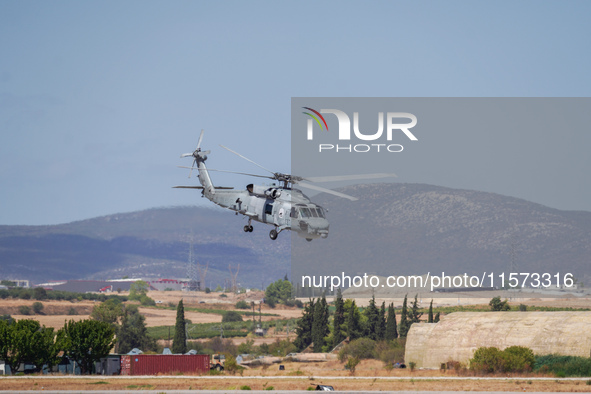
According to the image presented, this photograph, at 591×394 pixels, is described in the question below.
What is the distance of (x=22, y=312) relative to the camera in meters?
196

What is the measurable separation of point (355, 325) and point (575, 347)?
2041 inches

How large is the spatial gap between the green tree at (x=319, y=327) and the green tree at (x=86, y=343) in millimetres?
44277

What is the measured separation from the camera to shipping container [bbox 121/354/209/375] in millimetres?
81062

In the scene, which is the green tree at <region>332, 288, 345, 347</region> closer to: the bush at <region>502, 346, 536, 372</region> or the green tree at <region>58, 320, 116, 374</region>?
the green tree at <region>58, 320, 116, 374</region>

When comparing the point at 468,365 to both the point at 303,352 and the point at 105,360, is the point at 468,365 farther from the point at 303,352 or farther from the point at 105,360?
the point at 303,352

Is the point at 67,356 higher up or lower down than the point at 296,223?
lower down

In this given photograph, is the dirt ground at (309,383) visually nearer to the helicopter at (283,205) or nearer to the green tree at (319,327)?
the helicopter at (283,205)

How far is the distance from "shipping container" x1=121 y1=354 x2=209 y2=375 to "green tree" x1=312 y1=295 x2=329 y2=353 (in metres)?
43.3

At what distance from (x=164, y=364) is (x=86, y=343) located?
8.41m

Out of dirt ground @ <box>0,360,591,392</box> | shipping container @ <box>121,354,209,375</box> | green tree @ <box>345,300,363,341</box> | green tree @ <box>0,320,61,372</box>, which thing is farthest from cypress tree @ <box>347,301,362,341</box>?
green tree @ <box>0,320,61,372</box>

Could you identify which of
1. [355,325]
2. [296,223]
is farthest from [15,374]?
[355,325]

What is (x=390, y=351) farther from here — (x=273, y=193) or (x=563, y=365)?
(x=273, y=193)

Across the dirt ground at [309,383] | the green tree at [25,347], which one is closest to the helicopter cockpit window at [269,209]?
the dirt ground at [309,383]

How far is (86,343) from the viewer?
8431 cm
